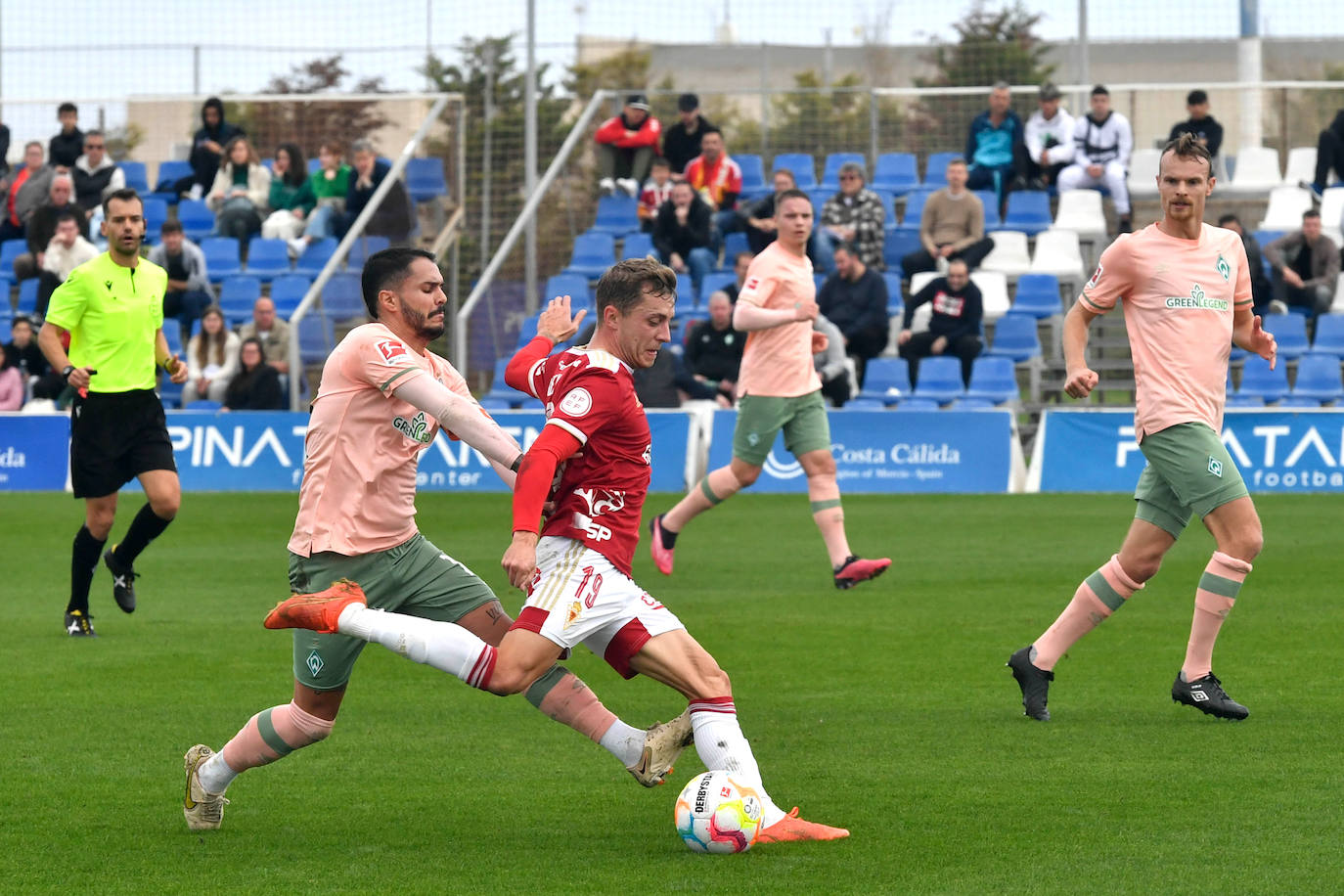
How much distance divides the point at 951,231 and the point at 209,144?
419 inches

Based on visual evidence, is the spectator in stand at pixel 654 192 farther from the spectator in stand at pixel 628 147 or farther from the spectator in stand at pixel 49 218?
the spectator in stand at pixel 49 218

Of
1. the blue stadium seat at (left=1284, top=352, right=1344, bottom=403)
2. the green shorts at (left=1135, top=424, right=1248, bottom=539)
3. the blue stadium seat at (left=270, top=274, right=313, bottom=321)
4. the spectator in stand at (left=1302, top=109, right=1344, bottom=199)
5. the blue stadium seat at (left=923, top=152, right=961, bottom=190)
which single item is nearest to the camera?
the green shorts at (left=1135, top=424, right=1248, bottom=539)

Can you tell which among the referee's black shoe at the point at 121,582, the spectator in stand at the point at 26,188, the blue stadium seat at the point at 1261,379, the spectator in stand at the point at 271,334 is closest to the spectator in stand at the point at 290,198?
the spectator in stand at the point at 26,188

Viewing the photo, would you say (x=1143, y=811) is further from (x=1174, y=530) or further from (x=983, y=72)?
(x=983, y=72)

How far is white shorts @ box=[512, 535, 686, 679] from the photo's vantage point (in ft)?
17.6

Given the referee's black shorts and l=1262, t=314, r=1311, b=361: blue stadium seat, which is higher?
l=1262, t=314, r=1311, b=361: blue stadium seat

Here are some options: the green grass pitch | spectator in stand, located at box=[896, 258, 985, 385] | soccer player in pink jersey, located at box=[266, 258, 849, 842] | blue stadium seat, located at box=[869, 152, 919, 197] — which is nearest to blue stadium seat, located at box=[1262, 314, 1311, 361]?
spectator in stand, located at box=[896, 258, 985, 385]

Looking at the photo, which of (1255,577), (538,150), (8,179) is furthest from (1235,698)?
(8,179)

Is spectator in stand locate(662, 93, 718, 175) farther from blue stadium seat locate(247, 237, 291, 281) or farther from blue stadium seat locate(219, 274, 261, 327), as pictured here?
blue stadium seat locate(219, 274, 261, 327)

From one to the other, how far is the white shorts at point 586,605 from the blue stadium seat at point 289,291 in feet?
59.8

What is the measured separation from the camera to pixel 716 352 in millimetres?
19562

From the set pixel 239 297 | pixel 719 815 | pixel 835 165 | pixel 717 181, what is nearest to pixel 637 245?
pixel 717 181

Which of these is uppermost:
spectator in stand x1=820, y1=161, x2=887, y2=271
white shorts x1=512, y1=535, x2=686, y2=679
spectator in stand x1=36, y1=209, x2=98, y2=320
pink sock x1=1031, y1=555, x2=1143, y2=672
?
spectator in stand x1=820, y1=161, x2=887, y2=271

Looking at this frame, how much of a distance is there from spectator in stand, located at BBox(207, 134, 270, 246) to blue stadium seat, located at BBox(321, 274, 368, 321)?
350 centimetres
